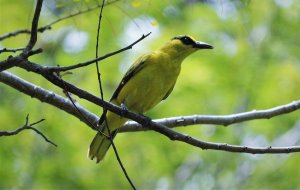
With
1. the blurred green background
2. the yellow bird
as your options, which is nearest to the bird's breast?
the yellow bird

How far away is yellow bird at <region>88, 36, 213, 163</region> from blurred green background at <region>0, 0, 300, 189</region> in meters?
0.98

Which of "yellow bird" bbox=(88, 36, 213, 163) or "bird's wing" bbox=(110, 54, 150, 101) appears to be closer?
"yellow bird" bbox=(88, 36, 213, 163)

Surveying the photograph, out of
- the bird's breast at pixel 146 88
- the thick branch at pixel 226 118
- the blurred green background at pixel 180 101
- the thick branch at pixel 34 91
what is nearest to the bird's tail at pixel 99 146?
the bird's breast at pixel 146 88

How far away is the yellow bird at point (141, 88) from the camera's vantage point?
5.12 m

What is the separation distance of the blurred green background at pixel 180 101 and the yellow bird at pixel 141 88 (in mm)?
978

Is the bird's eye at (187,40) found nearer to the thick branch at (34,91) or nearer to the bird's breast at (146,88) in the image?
the bird's breast at (146,88)

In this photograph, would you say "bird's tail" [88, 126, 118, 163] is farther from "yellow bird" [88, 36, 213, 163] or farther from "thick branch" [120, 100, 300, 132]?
"thick branch" [120, 100, 300, 132]

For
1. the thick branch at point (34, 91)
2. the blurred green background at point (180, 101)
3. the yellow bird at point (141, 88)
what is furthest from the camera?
the blurred green background at point (180, 101)

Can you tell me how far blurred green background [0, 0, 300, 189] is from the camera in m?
6.89

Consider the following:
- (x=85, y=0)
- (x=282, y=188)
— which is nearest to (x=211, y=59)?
(x=282, y=188)

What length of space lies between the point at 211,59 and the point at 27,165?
2898mm

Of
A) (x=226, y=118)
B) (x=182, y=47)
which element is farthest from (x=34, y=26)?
(x=182, y=47)

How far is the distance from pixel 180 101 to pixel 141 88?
248cm

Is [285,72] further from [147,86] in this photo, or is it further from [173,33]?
[147,86]
